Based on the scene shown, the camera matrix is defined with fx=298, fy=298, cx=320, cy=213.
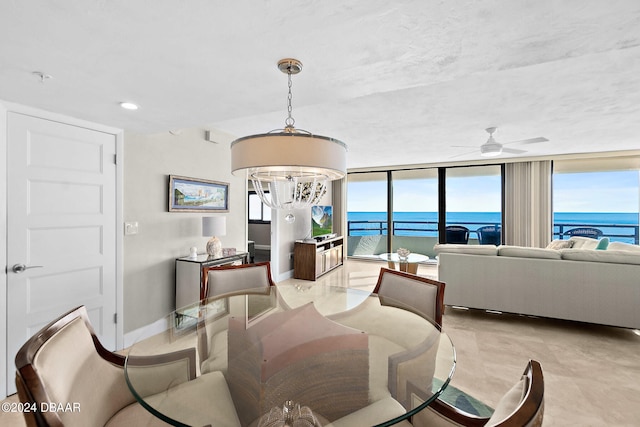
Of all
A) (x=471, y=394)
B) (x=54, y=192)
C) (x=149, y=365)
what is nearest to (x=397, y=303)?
(x=471, y=394)

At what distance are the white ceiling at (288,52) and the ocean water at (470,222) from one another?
163 inches

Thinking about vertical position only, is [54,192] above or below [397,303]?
above

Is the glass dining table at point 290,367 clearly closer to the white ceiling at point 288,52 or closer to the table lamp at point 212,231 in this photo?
the table lamp at point 212,231

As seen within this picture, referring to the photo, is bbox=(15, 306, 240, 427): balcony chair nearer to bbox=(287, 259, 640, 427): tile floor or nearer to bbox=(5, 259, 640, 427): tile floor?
bbox=(5, 259, 640, 427): tile floor

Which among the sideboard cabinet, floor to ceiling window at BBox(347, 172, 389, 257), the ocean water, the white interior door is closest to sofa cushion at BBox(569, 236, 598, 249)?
the ocean water

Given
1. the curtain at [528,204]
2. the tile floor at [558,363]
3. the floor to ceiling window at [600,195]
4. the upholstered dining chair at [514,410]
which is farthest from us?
the curtain at [528,204]

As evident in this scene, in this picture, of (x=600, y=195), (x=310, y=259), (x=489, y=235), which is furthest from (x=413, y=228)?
(x=600, y=195)

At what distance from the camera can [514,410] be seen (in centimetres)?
75

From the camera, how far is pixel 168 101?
6.87 ft

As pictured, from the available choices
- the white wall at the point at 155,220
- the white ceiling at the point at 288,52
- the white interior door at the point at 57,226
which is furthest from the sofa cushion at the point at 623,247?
the white interior door at the point at 57,226

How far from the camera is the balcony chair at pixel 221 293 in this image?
148cm

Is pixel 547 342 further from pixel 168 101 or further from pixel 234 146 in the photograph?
pixel 168 101

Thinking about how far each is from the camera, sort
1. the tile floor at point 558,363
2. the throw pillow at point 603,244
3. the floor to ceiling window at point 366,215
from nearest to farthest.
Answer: the tile floor at point 558,363 → the throw pillow at point 603,244 → the floor to ceiling window at point 366,215

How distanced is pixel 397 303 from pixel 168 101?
2.16 m
